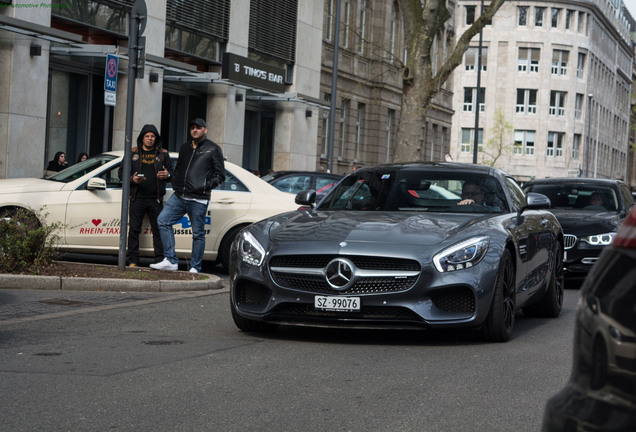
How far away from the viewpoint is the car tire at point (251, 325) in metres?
8.37

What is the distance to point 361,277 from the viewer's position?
25.2 feet

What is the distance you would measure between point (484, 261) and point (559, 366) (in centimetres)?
97

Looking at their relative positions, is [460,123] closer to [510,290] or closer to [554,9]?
[554,9]

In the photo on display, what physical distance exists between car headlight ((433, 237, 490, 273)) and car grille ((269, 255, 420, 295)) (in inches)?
6.8

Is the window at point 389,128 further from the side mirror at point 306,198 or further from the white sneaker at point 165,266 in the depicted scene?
the side mirror at point 306,198

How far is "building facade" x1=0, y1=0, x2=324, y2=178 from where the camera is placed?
71.2ft

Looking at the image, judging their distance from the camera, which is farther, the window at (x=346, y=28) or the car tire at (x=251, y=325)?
the window at (x=346, y=28)

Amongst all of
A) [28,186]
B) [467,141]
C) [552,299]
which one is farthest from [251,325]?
[467,141]

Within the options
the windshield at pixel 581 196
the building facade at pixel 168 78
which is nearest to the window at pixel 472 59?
the building facade at pixel 168 78

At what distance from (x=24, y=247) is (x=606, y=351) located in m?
9.74

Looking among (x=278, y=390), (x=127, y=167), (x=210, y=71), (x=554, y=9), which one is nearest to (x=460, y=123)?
(x=554, y=9)

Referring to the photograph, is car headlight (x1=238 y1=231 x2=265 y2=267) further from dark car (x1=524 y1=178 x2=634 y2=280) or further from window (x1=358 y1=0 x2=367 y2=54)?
window (x1=358 y1=0 x2=367 y2=54)

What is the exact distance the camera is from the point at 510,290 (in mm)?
8359

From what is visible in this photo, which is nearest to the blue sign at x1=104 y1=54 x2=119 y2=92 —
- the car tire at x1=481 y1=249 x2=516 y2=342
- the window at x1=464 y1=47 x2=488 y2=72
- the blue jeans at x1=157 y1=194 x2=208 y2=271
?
the blue jeans at x1=157 y1=194 x2=208 y2=271
